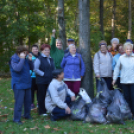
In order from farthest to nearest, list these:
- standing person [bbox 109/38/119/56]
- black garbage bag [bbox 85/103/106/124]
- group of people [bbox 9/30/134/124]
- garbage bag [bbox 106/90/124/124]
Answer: standing person [bbox 109/38/119/56] < group of people [bbox 9/30/134/124] < black garbage bag [bbox 85/103/106/124] < garbage bag [bbox 106/90/124/124]

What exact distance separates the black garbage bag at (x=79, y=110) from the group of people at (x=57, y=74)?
0.16 metres

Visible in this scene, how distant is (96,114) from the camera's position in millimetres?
5578

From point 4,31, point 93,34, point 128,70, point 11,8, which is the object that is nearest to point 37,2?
point 11,8

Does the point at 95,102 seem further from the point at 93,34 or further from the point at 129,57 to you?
the point at 93,34

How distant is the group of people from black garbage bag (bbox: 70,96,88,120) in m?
0.16

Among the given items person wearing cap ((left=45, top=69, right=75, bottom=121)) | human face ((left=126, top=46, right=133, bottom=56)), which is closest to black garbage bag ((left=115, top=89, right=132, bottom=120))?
human face ((left=126, top=46, right=133, bottom=56))

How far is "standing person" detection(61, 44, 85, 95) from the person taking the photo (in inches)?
257

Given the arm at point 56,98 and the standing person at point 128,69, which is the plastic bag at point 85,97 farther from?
the standing person at point 128,69

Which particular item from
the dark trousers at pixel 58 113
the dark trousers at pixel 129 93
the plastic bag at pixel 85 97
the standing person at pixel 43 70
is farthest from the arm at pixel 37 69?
the dark trousers at pixel 129 93

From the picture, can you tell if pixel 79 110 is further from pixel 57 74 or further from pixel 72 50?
pixel 72 50

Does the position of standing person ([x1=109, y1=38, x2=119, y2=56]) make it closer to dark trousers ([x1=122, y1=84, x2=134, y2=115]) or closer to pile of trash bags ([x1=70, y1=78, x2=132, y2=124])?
pile of trash bags ([x1=70, y1=78, x2=132, y2=124])

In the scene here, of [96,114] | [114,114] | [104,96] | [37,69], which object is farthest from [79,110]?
[37,69]

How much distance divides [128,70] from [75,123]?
71.9 inches

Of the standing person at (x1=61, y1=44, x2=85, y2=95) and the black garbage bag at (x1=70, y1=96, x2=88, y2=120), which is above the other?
the standing person at (x1=61, y1=44, x2=85, y2=95)
